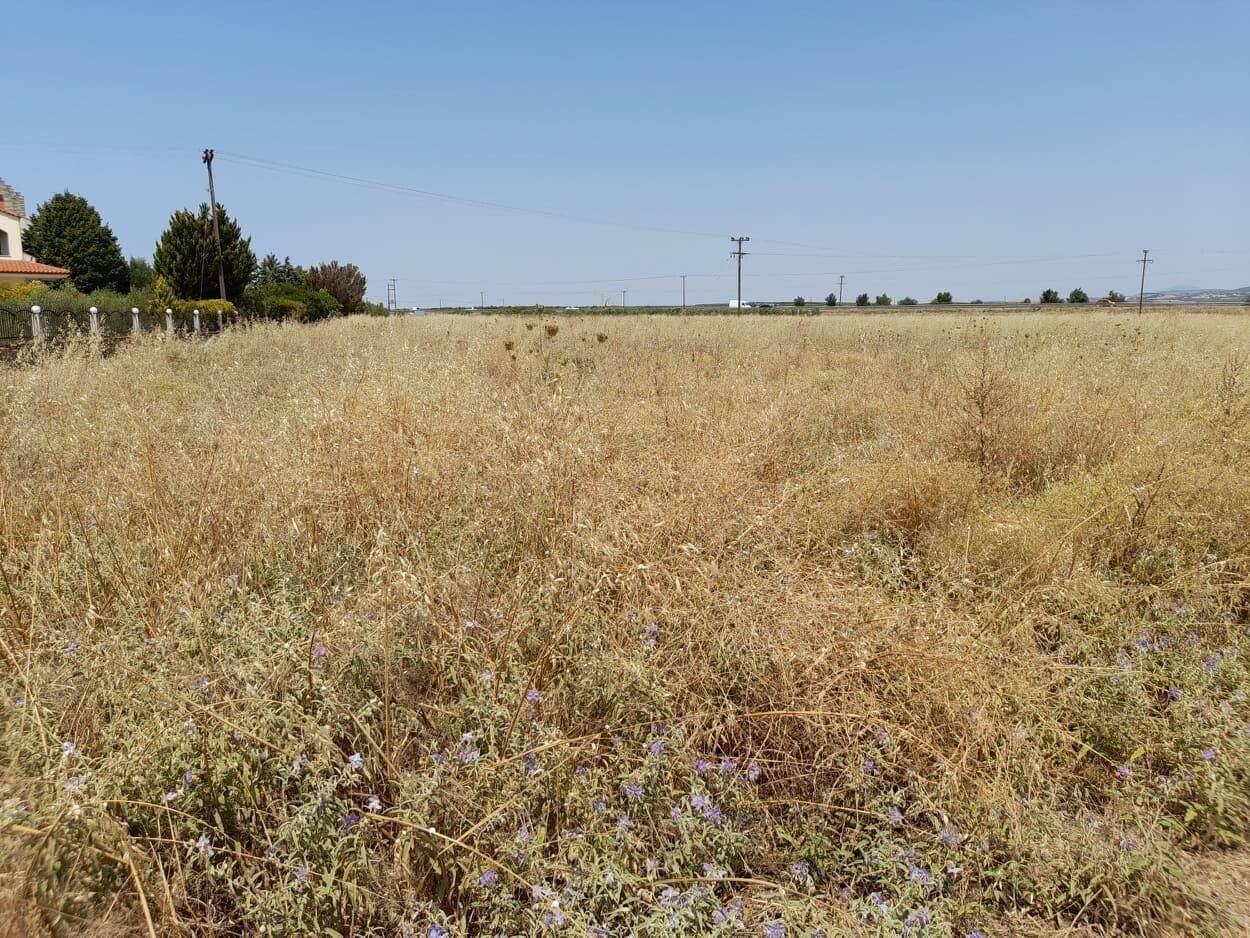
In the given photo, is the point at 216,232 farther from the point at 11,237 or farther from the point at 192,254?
the point at 11,237

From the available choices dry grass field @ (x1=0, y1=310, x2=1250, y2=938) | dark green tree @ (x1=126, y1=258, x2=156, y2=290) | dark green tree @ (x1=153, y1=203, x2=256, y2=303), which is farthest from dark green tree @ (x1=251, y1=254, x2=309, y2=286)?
dry grass field @ (x1=0, y1=310, x2=1250, y2=938)

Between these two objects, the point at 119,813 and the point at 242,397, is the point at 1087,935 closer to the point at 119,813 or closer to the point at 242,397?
the point at 119,813

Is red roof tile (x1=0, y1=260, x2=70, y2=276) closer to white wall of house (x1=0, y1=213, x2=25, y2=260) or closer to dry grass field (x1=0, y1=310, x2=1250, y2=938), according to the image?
white wall of house (x1=0, y1=213, x2=25, y2=260)

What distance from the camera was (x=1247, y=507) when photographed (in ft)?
11.3

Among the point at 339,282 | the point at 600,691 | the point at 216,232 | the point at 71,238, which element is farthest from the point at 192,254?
the point at 600,691

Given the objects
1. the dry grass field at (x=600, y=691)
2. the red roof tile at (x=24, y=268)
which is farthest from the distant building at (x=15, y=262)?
the dry grass field at (x=600, y=691)

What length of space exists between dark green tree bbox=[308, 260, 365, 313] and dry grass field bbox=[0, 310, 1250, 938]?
154 ft

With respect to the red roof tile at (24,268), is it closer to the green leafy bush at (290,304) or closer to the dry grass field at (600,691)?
the green leafy bush at (290,304)

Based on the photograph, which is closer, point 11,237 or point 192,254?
point 192,254

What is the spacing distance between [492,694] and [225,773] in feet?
2.32

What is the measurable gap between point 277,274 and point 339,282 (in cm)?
1924

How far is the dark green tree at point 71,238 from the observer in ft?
164

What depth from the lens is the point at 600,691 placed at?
83.5 inches

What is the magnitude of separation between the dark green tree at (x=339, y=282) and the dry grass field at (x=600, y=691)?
4692 centimetres
